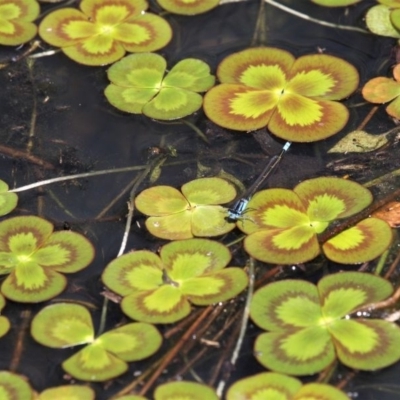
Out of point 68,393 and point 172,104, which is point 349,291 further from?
point 172,104

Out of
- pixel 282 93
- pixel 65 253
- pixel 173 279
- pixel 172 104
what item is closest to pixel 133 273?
pixel 173 279

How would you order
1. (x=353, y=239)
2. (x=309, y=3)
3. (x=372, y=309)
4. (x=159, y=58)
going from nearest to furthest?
1. (x=372, y=309)
2. (x=353, y=239)
3. (x=159, y=58)
4. (x=309, y=3)

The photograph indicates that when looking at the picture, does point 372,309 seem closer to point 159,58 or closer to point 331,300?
point 331,300

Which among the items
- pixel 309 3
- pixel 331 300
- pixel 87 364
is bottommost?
pixel 87 364

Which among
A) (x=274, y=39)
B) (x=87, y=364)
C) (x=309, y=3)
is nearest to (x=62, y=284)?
(x=87, y=364)

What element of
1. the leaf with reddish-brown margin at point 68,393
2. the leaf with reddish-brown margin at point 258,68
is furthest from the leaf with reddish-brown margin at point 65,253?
the leaf with reddish-brown margin at point 258,68
